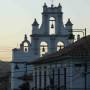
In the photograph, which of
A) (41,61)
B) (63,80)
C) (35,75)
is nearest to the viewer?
(63,80)

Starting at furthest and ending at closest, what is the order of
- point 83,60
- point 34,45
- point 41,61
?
point 34,45 < point 41,61 < point 83,60

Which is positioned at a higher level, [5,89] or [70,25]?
[70,25]

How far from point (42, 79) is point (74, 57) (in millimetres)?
14301

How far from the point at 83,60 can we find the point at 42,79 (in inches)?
568

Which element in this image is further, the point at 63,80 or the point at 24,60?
the point at 24,60

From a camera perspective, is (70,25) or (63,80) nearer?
(63,80)

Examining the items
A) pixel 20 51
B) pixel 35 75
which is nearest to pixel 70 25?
pixel 20 51

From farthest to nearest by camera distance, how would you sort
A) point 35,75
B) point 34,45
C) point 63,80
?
point 34,45 → point 35,75 → point 63,80

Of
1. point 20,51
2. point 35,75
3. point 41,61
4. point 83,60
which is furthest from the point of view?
point 20,51

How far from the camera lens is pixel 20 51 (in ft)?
312

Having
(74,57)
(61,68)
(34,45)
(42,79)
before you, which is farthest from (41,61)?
(34,45)

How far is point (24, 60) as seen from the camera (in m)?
93.4

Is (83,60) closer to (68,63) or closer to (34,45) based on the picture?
(68,63)

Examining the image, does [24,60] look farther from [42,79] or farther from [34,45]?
[42,79]
